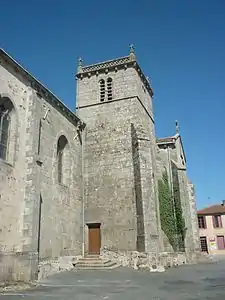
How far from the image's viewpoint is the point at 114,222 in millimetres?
17781

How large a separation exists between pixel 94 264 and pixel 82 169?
6.18 metres

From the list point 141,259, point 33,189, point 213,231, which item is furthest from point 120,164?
point 213,231

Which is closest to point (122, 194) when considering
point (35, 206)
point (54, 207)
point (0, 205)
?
point (54, 207)

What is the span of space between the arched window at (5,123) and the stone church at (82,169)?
0.14ft

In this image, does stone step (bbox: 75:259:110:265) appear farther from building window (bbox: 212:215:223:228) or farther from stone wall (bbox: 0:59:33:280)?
building window (bbox: 212:215:223:228)

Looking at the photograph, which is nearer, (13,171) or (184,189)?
(13,171)

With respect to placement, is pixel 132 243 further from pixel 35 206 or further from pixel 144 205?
pixel 35 206

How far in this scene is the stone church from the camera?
1214cm

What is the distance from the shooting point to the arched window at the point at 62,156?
56.1 ft

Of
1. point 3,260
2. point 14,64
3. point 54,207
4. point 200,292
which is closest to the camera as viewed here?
point 200,292

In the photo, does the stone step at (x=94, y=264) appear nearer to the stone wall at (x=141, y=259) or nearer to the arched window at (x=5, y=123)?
the stone wall at (x=141, y=259)

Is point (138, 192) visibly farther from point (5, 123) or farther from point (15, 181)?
point (5, 123)

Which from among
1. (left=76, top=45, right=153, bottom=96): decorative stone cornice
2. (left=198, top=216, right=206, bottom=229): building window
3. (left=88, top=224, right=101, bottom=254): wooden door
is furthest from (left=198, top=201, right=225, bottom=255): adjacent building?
(left=88, top=224, right=101, bottom=254): wooden door

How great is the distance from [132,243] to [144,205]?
234 cm
